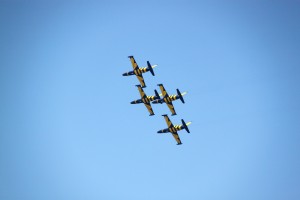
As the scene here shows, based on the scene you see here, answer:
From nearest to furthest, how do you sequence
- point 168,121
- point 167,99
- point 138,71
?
1. point 167,99
2. point 138,71
3. point 168,121

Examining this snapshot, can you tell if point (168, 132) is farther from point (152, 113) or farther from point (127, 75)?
point (127, 75)

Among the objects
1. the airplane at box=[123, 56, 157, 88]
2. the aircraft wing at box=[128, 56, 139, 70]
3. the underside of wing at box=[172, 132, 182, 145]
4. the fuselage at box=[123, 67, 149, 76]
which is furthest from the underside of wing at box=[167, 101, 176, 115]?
the aircraft wing at box=[128, 56, 139, 70]

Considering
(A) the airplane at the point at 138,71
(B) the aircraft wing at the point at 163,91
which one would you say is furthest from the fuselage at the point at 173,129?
(A) the airplane at the point at 138,71

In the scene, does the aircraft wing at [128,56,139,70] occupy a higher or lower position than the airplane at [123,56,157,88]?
higher

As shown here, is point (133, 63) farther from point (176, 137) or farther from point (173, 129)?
point (176, 137)

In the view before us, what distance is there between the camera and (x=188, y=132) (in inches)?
7200

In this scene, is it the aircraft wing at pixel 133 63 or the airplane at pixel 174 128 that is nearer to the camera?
the aircraft wing at pixel 133 63

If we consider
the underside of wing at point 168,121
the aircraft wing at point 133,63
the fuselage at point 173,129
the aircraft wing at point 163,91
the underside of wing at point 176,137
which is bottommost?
the underside of wing at point 176,137

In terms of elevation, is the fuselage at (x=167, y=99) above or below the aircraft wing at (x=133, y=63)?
below

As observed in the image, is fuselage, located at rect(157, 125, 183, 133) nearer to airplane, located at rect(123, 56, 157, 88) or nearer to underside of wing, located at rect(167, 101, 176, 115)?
underside of wing, located at rect(167, 101, 176, 115)

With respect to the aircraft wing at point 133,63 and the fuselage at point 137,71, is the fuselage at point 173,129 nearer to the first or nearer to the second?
the fuselage at point 137,71

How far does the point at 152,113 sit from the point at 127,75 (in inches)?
481

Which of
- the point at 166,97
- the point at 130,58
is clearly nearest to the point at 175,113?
the point at 166,97

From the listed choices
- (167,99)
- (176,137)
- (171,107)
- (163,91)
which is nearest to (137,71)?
(163,91)
